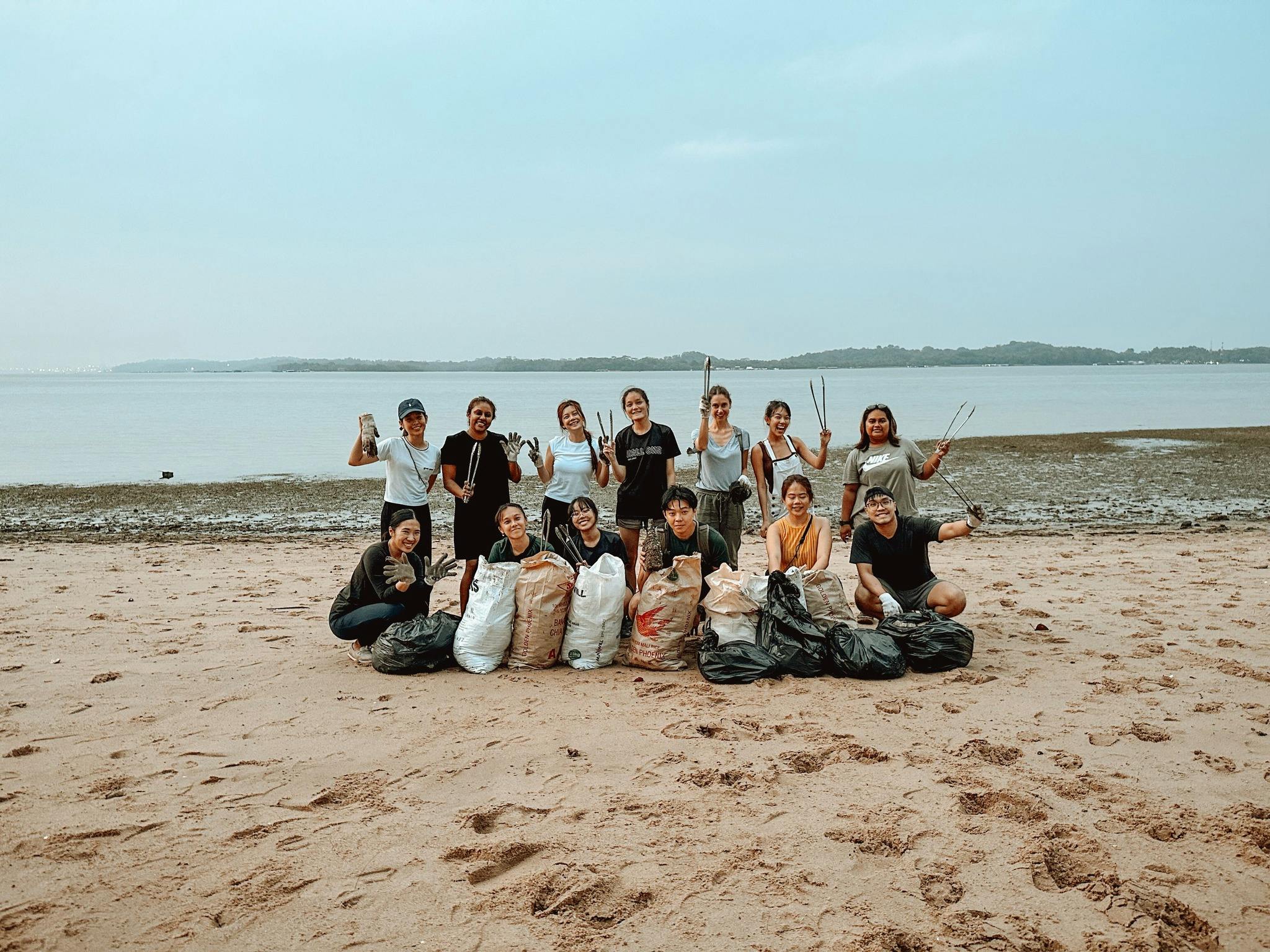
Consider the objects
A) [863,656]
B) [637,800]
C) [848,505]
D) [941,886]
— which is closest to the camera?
[941,886]

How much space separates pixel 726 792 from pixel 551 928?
1.02 metres

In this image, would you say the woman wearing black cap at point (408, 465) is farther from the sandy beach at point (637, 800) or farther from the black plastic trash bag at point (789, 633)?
the black plastic trash bag at point (789, 633)

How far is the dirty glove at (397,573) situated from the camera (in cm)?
506

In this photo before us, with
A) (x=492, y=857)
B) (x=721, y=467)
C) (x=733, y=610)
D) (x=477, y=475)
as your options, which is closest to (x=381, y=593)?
(x=477, y=475)

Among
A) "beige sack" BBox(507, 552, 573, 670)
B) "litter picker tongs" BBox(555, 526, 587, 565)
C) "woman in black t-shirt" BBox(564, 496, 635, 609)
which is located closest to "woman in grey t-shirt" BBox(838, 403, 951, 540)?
"woman in black t-shirt" BBox(564, 496, 635, 609)

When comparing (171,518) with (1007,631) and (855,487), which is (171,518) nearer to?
(855,487)

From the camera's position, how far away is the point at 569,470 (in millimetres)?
5609

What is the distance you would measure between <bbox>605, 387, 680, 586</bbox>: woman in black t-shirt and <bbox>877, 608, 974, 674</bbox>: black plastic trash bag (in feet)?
5.23

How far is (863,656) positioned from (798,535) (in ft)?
2.87

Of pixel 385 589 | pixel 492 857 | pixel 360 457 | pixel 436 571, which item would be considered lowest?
pixel 492 857

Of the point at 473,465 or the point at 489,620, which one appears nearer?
the point at 489,620

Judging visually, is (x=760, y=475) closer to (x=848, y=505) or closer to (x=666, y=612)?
(x=848, y=505)

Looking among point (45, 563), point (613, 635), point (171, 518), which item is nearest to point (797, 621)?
point (613, 635)

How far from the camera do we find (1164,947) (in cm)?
252
